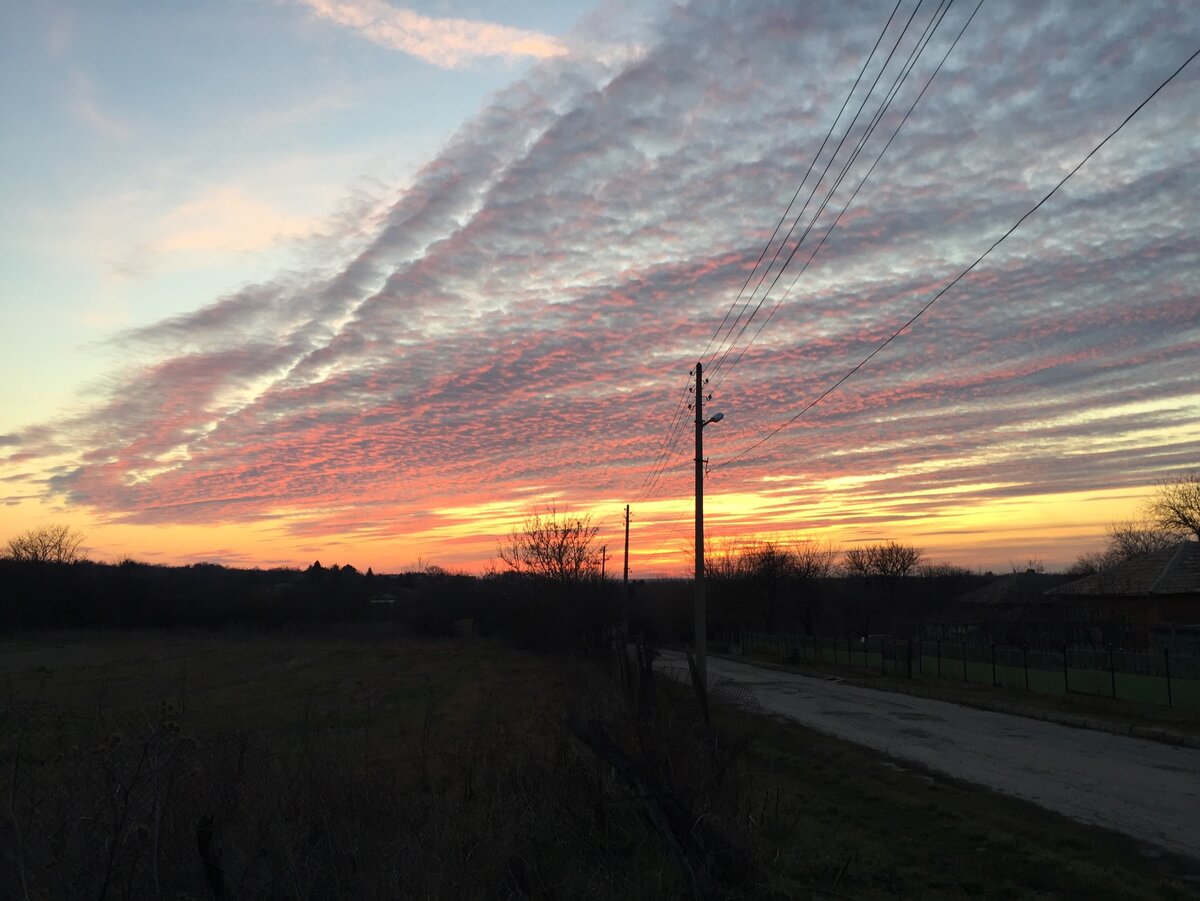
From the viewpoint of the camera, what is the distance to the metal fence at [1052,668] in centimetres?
2608

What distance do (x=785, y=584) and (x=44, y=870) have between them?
3463 inches

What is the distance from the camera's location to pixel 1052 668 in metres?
31.2

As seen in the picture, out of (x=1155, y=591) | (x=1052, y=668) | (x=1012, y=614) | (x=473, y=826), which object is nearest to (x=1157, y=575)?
(x=1155, y=591)

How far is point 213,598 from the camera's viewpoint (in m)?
96.0

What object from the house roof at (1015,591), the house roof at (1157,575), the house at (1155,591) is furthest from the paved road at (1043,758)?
the house roof at (1015,591)

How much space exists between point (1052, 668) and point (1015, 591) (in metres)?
45.6

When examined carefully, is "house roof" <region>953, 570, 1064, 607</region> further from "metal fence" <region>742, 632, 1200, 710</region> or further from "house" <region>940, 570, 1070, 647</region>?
"metal fence" <region>742, 632, 1200, 710</region>

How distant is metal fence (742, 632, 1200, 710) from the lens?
2608 cm

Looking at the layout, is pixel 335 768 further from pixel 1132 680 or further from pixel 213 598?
pixel 213 598

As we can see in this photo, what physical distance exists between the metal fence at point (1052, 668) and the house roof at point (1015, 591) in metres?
25.3

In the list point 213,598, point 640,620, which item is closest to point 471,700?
point 640,620

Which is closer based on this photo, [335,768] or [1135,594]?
[335,768]

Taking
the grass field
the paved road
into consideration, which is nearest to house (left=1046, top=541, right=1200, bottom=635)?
the paved road

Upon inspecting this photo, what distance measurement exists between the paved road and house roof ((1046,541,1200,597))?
19262 mm
